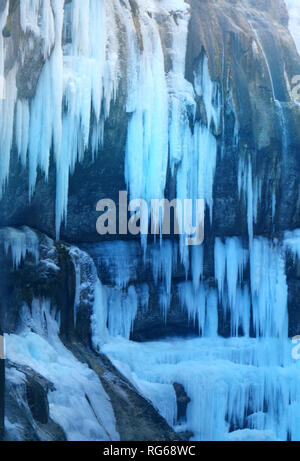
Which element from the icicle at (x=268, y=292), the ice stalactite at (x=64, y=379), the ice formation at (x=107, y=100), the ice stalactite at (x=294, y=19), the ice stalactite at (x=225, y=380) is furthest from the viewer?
the ice stalactite at (x=294, y=19)

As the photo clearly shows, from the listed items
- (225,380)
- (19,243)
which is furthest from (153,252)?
(19,243)

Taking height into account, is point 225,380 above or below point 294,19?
below

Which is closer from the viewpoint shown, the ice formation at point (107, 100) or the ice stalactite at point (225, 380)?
the ice formation at point (107, 100)

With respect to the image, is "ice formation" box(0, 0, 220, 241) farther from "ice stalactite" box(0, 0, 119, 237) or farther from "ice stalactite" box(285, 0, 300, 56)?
"ice stalactite" box(285, 0, 300, 56)

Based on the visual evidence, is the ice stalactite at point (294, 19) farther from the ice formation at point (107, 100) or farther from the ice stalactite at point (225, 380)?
the ice stalactite at point (225, 380)

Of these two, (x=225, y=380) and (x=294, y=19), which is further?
(x=294, y=19)

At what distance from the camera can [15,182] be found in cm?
1180

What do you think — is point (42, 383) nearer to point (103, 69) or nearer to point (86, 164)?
point (86, 164)

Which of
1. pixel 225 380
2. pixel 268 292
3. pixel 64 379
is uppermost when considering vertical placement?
pixel 268 292

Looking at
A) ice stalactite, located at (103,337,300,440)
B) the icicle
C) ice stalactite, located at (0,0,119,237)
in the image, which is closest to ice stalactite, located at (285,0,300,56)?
the icicle

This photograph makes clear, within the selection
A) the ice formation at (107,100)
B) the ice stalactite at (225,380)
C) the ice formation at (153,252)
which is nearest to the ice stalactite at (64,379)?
the ice formation at (153,252)

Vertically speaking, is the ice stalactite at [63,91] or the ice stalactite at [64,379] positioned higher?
the ice stalactite at [63,91]

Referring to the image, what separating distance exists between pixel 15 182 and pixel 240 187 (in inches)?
158

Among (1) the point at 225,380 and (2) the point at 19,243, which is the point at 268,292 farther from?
(2) the point at 19,243
